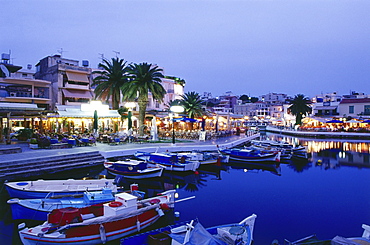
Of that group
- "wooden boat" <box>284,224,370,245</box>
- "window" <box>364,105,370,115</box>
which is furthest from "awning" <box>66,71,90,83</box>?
"window" <box>364,105,370,115</box>

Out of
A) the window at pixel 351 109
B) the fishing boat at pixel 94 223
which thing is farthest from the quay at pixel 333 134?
the fishing boat at pixel 94 223

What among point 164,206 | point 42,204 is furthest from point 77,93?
point 164,206

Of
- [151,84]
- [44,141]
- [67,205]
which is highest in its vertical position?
[151,84]

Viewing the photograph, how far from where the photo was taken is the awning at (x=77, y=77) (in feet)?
138

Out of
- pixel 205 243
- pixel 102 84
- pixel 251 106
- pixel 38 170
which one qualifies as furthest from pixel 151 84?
pixel 251 106

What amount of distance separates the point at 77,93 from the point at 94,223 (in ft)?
125

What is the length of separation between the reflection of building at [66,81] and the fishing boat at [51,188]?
104 feet

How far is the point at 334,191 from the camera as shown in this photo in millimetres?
15734

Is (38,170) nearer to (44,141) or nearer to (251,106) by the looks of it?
(44,141)

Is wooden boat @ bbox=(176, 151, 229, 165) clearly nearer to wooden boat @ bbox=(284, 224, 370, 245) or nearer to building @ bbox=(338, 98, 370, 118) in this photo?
wooden boat @ bbox=(284, 224, 370, 245)

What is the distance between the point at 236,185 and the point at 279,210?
4779 millimetres

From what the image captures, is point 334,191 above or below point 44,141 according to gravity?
below

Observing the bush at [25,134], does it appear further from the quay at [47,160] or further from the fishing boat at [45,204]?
the fishing boat at [45,204]

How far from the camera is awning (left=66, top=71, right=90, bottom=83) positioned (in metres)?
42.2
